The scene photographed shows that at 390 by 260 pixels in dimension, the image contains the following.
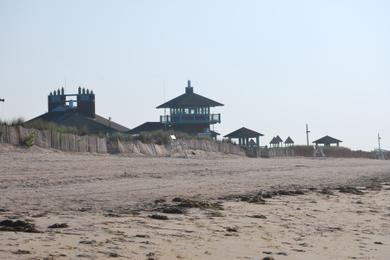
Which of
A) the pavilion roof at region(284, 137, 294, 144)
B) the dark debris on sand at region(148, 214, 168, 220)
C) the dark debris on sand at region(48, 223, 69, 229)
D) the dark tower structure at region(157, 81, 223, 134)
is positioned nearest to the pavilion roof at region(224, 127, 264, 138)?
the dark tower structure at region(157, 81, 223, 134)

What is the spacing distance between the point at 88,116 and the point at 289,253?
55646 millimetres

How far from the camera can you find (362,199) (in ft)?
54.3

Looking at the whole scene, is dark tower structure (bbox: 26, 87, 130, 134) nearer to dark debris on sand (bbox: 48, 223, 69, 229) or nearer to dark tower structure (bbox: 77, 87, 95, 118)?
dark tower structure (bbox: 77, 87, 95, 118)

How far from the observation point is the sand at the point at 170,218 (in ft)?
26.3

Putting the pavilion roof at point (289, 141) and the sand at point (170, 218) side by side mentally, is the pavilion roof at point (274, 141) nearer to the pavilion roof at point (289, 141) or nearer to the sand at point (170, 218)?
the pavilion roof at point (289, 141)

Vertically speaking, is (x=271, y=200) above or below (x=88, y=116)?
below

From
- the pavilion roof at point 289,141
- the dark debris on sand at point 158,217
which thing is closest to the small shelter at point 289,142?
the pavilion roof at point 289,141

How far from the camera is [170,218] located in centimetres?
1044

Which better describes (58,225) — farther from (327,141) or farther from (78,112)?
(327,141)

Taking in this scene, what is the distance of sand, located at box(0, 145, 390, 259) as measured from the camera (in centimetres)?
801

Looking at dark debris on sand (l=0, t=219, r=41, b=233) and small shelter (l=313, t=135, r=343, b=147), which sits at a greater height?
small shelter (l=313, t=135, r=343, b=147)

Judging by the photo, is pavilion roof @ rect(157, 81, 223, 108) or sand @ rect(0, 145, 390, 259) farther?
pavilion roof @ rect(157, 81, 223, 108)

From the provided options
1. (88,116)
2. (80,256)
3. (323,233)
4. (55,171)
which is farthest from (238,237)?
(88,116)

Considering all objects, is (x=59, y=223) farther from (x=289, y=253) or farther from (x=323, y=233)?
(x=323, y=233)
